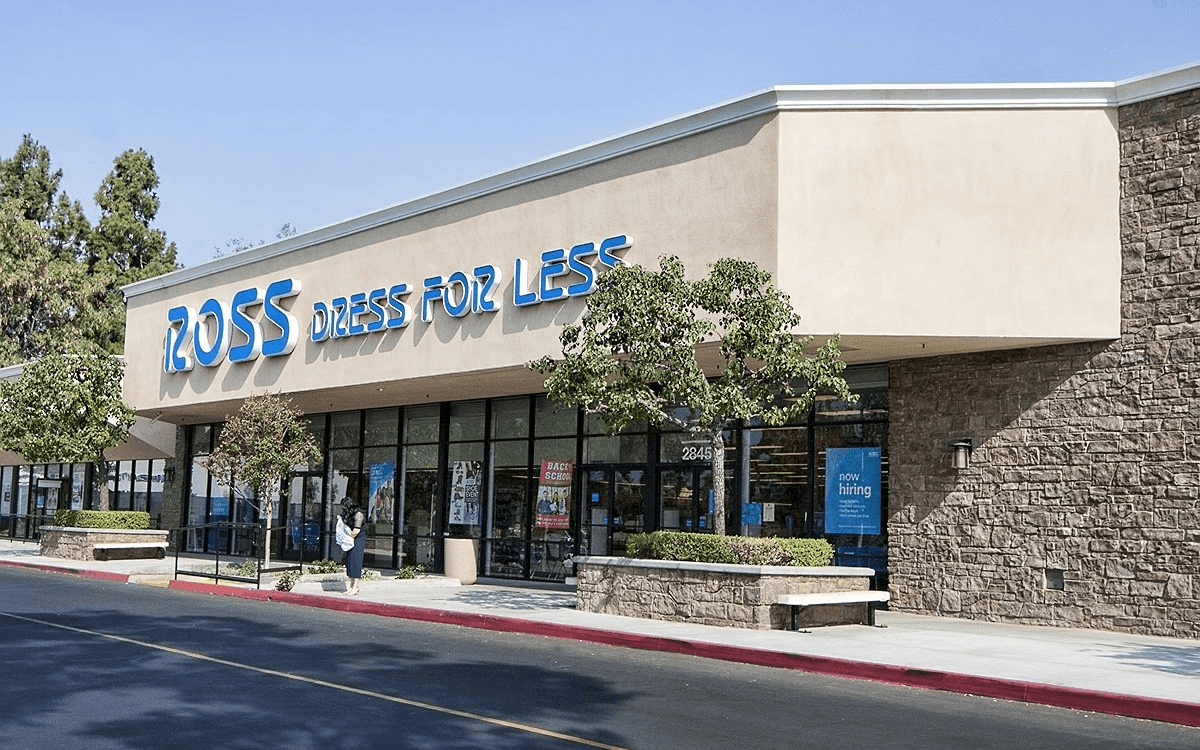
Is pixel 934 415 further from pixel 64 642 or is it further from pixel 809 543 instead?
pixel 64 642

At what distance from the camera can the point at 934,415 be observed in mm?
20625

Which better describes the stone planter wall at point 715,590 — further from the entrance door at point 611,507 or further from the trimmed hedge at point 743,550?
the entrance door at point 611,507

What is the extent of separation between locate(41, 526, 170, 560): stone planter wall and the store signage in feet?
14.8

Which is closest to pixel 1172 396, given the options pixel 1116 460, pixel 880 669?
pixel 1116 460

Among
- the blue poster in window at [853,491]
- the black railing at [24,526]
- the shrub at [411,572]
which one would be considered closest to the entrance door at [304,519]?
the shrub at [411,572]

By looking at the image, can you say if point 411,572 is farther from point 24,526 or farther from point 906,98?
point 24,526

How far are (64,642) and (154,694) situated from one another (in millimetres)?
4470

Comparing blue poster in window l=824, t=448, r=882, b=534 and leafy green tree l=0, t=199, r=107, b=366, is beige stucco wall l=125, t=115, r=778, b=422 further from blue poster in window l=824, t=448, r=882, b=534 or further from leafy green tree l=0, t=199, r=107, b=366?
leafy green tree l=0, t=199, r=107, b=366

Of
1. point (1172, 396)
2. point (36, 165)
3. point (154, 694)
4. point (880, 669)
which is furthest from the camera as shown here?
point (36, 165)

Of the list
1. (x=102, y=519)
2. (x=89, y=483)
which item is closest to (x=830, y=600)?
(x=102, y=519)

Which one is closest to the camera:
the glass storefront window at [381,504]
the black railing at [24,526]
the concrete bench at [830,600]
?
the concrete bench at [830,600]

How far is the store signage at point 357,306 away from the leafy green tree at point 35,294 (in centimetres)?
2935

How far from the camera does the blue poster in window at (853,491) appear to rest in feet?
70.2

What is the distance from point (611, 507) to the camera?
84.4ft
